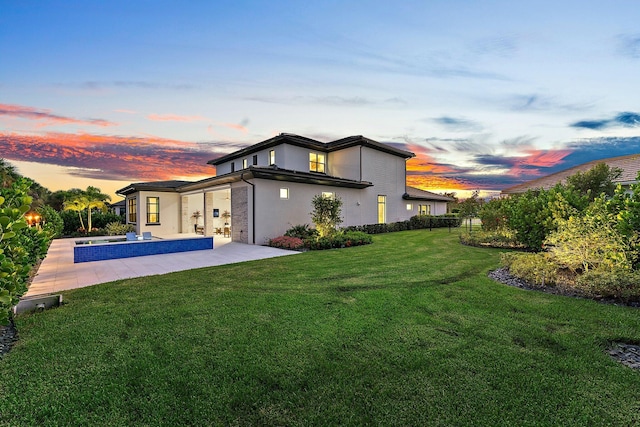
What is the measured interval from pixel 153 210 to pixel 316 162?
36.6ft

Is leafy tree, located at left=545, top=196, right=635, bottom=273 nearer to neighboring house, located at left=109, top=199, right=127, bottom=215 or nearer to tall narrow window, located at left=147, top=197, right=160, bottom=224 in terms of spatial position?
tall narrow window, located at left=147, top=197, right=160, bottom=224

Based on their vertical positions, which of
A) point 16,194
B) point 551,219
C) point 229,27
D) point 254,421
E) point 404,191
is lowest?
point 254,421

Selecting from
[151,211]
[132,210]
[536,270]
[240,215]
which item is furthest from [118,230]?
[536,270]

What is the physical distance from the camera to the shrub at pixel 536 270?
6.02 m

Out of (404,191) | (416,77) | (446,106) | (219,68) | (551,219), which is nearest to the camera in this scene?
(551,219)

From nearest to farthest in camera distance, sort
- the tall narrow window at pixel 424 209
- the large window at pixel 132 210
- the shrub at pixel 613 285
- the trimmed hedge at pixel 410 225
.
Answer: the shrub at pixel 613 285 → the large window at pixel 132 210 → the trimmed hedge at pixel 410 225 → the tall narrow window at pixel 424 209

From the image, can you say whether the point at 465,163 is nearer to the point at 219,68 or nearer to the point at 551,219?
the point at 551,219

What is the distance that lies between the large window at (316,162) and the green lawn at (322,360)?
14.3 metres

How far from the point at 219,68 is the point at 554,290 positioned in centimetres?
1284

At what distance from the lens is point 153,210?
17.6m

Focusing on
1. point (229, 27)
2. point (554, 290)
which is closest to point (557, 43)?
point (554, 290)

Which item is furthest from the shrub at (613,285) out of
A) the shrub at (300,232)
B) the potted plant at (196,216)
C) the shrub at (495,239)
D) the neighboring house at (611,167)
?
the potted plant at (196,216)

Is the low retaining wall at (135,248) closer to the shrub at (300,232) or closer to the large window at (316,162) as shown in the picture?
the shrub at (300,232)

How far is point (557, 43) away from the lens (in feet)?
30.2
